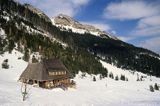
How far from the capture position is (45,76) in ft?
217

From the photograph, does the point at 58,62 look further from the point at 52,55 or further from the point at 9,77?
the point at 52,55

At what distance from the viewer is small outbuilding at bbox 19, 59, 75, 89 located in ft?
216

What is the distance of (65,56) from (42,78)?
5458 cm

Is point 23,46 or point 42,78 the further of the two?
point 23,46

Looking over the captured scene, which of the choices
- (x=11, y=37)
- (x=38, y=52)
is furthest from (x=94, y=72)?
(x=11, y=37)

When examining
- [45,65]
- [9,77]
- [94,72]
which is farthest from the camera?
[94,72]

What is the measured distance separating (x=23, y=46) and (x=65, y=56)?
21096 mm

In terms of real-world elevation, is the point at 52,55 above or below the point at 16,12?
below

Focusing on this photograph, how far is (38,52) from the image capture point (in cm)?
10962

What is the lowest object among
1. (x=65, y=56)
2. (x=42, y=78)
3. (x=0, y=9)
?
(x=42, y=78)

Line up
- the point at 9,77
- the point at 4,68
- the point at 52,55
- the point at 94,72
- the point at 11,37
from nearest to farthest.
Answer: the point at 9,77 → the point at 4,68 → the point at 11,37 → the point at 52,55 → the point at 94,72

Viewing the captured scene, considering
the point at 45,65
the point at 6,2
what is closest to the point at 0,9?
the point at 6,2

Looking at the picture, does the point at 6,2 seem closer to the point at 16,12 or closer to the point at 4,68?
the point at 16,12

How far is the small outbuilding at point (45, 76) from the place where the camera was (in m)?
65.9
